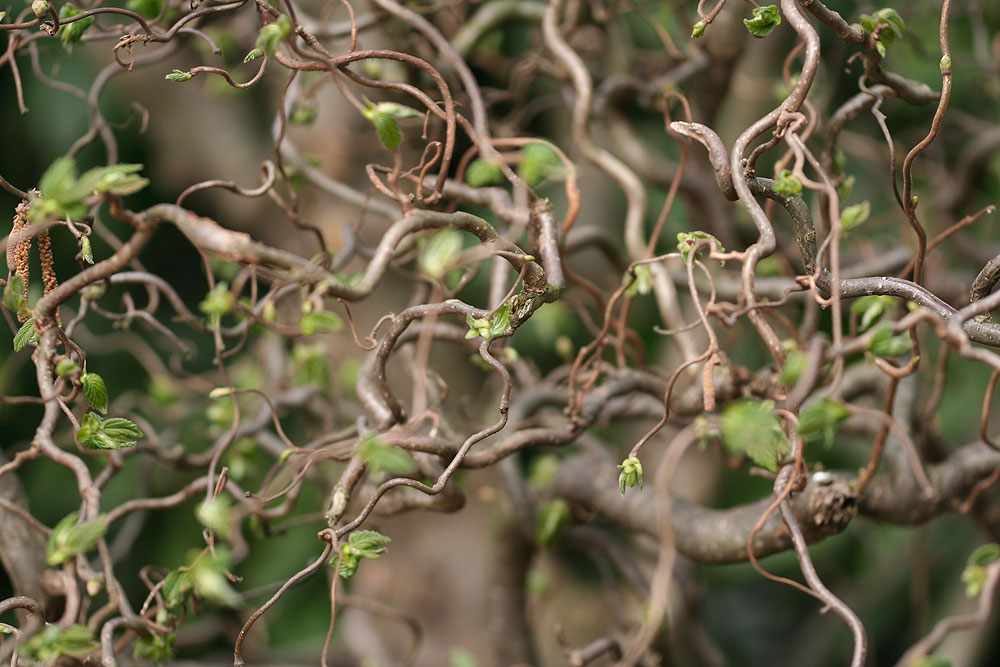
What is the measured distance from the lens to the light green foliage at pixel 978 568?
2.07 feet

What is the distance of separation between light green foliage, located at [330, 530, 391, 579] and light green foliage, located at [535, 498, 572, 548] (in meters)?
0.36

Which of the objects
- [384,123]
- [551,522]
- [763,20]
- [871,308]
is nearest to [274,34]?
[384,123]

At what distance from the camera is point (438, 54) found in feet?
3.62

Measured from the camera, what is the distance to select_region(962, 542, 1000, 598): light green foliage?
0.63 m

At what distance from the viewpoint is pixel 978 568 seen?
0.66 m

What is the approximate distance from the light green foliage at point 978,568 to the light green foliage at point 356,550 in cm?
45

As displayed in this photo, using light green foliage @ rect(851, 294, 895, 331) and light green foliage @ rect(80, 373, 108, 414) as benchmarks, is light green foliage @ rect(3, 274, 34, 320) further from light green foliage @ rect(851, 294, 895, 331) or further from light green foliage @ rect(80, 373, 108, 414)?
light green foliage @ rect(851, 294, 895, 331)

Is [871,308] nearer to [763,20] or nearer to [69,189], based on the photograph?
[763,20]

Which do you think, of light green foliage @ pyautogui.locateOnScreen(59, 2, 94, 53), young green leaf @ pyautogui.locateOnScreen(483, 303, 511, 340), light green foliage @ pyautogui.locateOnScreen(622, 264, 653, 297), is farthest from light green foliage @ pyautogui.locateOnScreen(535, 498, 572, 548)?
light green foliage @ pyautogui.locateOnScreen(59, 2, 94, 53)

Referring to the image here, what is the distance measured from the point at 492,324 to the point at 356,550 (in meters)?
0.20

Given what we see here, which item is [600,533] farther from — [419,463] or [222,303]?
[222,303]

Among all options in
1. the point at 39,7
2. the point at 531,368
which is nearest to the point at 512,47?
the point at 531,368

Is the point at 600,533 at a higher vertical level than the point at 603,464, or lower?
lower

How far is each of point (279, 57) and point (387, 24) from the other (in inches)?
17.2
